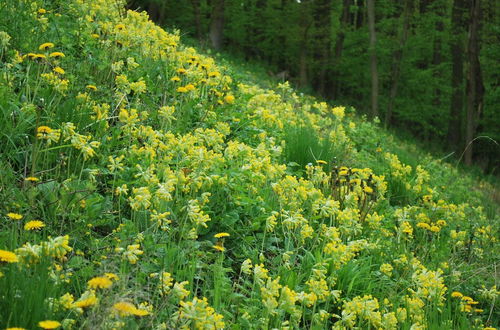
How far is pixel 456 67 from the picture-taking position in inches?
778

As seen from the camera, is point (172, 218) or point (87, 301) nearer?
point (87, 301)

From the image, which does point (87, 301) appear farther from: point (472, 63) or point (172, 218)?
point (472, 63)

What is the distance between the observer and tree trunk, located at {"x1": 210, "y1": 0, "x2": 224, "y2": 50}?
2078 centimetres

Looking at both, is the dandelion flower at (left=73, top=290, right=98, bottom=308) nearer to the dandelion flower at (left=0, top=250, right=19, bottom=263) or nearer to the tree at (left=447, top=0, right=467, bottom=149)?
the dandelion flower at (left=0, top=250, right=19, bottom=263)

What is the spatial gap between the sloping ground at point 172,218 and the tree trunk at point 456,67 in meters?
13.3

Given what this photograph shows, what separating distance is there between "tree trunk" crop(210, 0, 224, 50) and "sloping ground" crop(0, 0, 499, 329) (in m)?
15.6

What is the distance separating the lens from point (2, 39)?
3875mm

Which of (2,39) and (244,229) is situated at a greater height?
(2,39)

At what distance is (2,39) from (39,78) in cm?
38

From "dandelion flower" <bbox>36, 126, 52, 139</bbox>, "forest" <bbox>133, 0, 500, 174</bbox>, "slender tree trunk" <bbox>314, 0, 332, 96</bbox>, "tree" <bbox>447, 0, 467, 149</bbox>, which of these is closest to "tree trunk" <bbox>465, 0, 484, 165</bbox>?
"forest" <bbox>133, 0, 500, 174</bbox>

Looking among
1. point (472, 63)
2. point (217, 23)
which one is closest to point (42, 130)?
point (472, 63)

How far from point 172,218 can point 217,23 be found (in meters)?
19.0

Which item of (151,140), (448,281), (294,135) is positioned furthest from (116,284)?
(294,135)

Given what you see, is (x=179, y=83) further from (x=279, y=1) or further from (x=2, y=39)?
(x=279, y=1)
